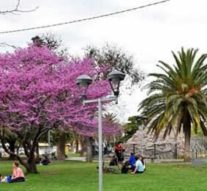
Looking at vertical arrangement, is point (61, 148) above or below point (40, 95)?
below

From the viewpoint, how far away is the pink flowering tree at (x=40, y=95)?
30312 millimetres

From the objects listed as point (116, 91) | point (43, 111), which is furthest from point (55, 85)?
point (116, 91)

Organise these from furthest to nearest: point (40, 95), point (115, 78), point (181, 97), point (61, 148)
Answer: point (61, 148), point (181, 97), point (40, 95), point (115, 78)

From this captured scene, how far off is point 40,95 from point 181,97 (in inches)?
555

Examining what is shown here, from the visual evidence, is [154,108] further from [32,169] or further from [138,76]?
[138,76]

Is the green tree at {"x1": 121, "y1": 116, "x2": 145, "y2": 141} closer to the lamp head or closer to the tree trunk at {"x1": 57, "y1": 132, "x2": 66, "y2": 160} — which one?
the tree trunk at {"x1": 57, "y1": 132, "x2": 66, "y2": 160}

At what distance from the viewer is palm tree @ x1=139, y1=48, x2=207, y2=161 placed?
136 feet

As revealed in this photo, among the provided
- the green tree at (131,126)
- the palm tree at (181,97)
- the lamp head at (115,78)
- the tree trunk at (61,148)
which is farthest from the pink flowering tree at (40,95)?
the green tree at (131,126)

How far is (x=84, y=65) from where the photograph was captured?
33.2 meters

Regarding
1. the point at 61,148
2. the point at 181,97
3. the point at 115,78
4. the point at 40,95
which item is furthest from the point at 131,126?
the point at 115,78

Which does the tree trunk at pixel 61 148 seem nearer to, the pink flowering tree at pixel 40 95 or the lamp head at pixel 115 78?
the pink flowering tree at pixel 40 95

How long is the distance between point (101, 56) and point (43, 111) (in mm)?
27615

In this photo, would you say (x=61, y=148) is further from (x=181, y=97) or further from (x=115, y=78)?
(x=115, y=78)

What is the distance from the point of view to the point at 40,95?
30562 mm
